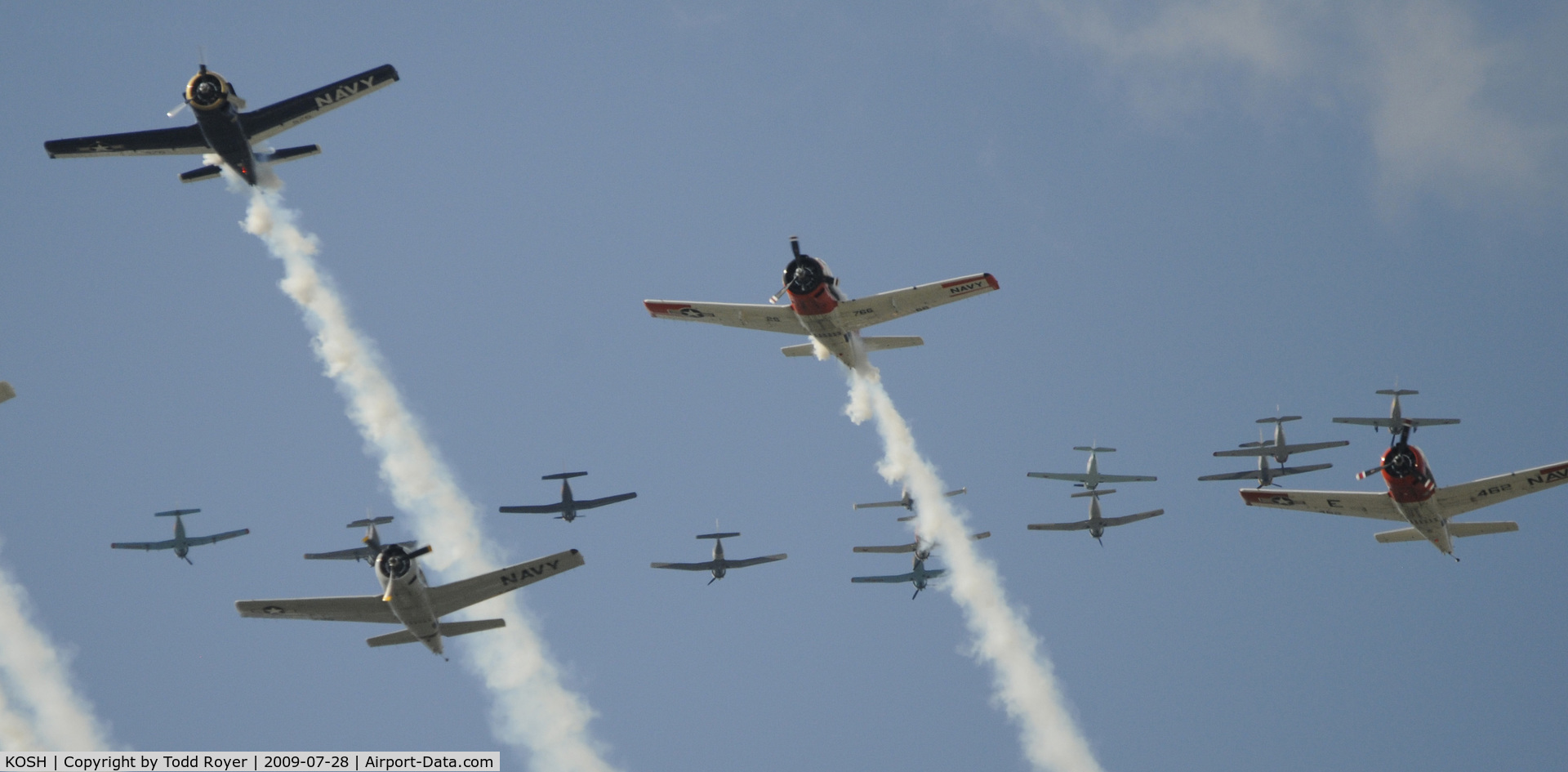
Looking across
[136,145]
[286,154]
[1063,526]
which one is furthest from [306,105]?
[1063,526]

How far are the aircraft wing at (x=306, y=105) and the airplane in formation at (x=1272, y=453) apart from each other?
37520mm

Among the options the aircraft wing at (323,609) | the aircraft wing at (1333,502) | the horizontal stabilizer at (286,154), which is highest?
the horizontal stabilizer at (286,154)

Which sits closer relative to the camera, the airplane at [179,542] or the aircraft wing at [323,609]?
the aircraft wing at [323,609]

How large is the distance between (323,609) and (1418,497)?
108 feet

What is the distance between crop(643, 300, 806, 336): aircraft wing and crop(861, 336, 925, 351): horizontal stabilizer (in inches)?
101

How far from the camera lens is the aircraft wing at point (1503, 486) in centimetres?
4669

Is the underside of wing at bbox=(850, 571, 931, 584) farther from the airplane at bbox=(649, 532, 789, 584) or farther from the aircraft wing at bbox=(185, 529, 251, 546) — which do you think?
the aircraft wing at bbox=(185, 529, 251, 546)

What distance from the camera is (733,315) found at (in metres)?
51.1

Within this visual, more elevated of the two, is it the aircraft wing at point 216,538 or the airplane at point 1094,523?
the aircraft wing at point 216,538

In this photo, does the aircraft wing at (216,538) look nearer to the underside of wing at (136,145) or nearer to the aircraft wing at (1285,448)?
the underside of wing at (136,145)

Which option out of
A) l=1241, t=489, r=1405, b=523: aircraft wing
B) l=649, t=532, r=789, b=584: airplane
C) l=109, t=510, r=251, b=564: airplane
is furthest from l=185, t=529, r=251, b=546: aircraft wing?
l=1241, t=489, r=1405, b=523: aircraft wing

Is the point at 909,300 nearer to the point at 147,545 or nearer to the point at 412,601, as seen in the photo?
the point at 412,601

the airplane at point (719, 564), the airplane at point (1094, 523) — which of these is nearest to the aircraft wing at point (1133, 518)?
the airplane at point (1094, 523)

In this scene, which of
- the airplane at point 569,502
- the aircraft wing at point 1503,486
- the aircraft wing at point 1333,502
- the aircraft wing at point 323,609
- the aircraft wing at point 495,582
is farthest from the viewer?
the airplane at point 569,502
